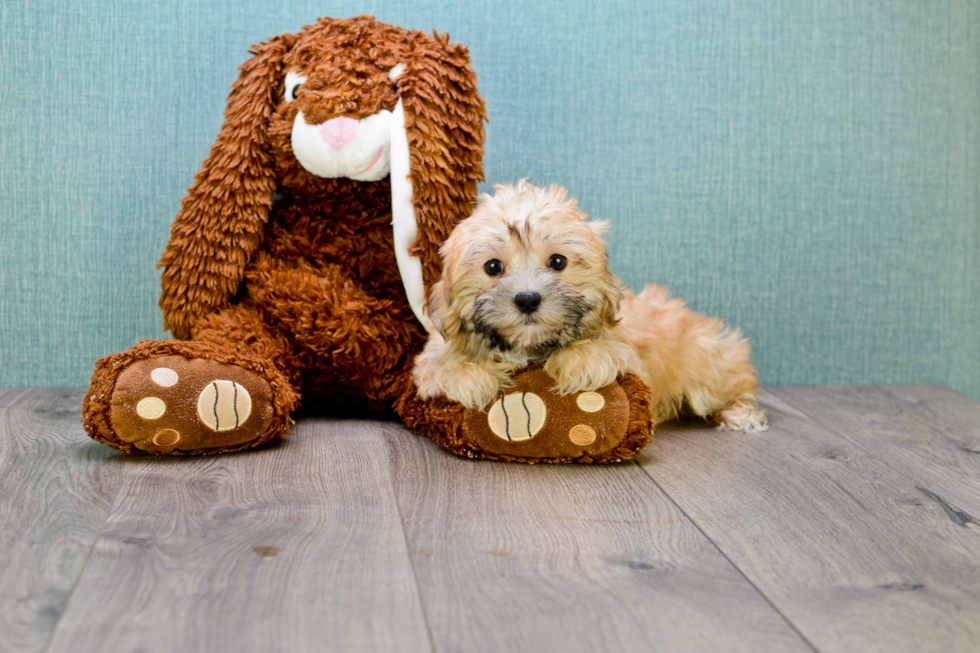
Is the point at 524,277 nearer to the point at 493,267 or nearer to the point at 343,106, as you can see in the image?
the point at 493,267

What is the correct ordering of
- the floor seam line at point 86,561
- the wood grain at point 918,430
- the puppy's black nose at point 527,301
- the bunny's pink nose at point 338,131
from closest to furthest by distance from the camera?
the floor seam line at point 86,561 < the puppy's black nose at point 527,301 < the wood grain at point 918,430 < the bunny's pink nose at point 338,131

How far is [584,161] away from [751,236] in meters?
0.46

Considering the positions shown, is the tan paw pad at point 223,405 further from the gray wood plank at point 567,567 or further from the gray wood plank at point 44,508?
the gray wood plank at point 567,567

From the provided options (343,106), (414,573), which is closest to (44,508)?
(414,573)

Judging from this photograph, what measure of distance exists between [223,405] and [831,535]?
0.99 meters

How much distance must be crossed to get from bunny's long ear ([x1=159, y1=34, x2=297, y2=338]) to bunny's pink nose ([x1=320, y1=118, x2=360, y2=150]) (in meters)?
0.16

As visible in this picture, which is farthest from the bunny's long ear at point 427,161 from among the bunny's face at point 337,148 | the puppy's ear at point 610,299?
the puppy's ear at point 610,299

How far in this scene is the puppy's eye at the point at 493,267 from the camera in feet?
4.84

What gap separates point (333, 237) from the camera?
71.8 inches

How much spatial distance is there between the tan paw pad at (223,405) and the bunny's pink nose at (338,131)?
1.56 feet

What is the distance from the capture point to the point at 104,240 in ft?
6.83

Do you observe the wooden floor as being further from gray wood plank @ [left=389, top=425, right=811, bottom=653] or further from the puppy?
the puppy

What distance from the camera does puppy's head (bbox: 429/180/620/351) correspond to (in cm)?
145

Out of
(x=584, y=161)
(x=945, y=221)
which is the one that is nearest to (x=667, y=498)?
(x=584, y=161)
